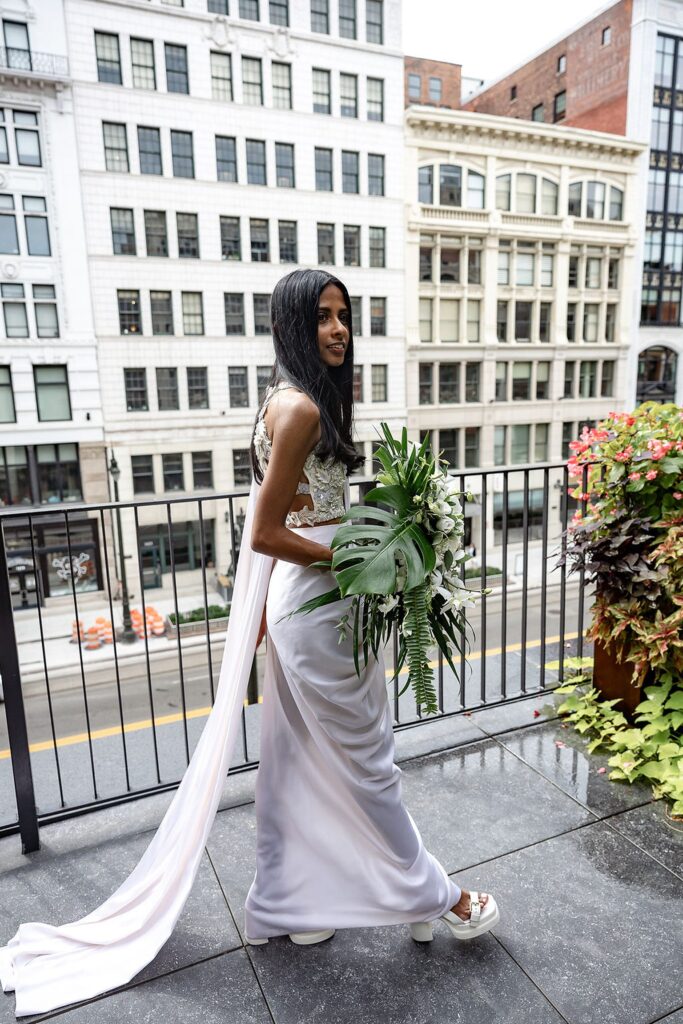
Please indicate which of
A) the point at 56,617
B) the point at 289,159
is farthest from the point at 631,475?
the point at 289,159

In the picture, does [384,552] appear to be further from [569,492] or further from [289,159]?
[289,159]

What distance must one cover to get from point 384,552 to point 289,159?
2244 cm

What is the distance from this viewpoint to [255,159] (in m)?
20.1

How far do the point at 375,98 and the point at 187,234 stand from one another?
8029mm

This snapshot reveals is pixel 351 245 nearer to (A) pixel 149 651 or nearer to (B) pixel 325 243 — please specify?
(B) pixel 325 243

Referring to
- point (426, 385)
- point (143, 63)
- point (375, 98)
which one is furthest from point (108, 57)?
point (426, 385)

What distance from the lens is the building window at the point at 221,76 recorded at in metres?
19.3

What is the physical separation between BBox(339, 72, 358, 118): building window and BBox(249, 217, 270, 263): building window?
471 cm

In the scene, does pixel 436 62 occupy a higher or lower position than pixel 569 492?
higher

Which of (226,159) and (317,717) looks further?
(226,159)

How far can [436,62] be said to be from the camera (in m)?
24.4

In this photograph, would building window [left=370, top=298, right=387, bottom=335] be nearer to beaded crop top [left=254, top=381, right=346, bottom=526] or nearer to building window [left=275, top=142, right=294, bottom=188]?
building window [left=275, top=142, right=294, bottom=188]

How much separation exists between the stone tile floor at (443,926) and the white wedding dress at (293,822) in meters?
0.08

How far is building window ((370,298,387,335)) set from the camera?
22.1 meters
